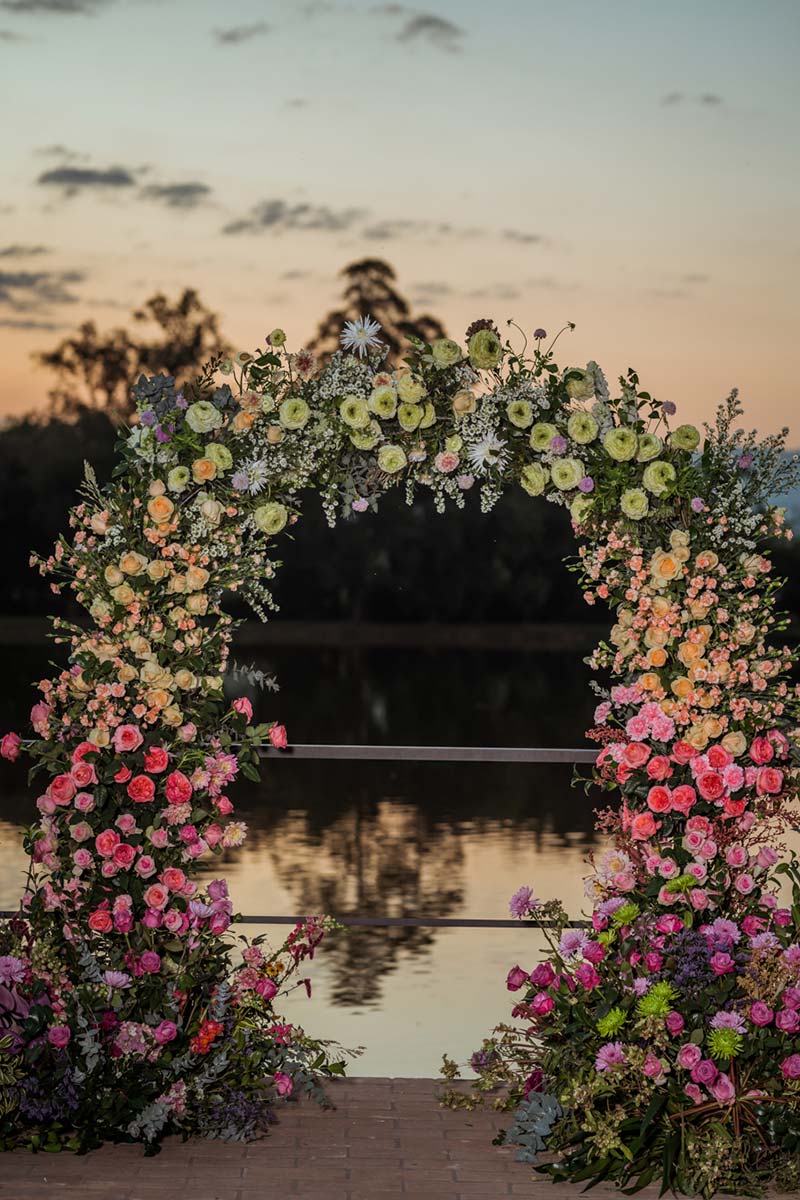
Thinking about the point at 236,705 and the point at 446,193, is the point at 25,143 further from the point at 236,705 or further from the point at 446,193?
the point at 236,705

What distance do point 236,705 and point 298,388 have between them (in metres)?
0.83

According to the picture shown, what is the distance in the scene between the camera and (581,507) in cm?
401

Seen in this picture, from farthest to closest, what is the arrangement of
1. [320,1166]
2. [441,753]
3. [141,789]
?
[441,753]
[141,789]
[320,1166]

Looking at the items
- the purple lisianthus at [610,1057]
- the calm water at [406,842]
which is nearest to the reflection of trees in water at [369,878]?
the calm water at [406,842]

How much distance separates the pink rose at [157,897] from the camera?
392 centimetres

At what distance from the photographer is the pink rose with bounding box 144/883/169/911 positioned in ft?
12.9

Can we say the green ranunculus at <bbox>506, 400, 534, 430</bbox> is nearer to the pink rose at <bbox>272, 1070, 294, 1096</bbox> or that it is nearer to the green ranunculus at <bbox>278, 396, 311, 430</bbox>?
the green ranunculus at <bbox>278, 396, 311, 430</bbox>

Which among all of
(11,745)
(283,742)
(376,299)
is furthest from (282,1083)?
(376,299)

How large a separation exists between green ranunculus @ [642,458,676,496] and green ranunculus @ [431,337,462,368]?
0.57 metres

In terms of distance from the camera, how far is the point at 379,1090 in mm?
4375

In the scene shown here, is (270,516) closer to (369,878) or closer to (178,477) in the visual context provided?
(178,477)

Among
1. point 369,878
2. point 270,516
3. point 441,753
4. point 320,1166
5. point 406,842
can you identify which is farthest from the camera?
point 406,842

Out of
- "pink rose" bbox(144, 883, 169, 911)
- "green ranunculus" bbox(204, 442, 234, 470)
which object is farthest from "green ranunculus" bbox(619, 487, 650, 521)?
"pink rose" bbox(144, 883, 169, 911)

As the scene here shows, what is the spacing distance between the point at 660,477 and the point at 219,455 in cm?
110
